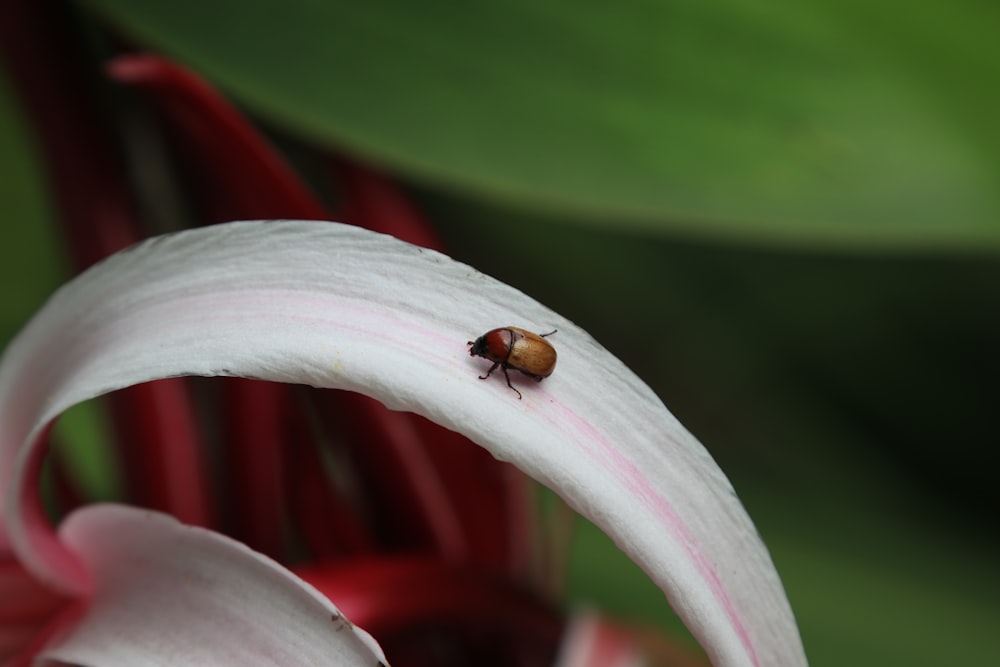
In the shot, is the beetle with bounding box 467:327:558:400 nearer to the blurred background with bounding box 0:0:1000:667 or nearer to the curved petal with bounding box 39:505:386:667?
the curved petal with bounding box 39:505:386:667

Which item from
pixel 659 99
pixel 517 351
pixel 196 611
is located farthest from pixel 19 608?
pixel 659 99

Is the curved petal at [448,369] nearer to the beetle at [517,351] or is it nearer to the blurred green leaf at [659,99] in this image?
the beetle at [517,351]

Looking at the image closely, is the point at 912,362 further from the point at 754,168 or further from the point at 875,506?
the point at 754,168

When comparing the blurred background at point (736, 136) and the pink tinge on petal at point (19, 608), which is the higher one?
the blurred background at point (736, 136)

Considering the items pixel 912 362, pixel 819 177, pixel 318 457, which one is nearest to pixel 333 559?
pixel 318 457

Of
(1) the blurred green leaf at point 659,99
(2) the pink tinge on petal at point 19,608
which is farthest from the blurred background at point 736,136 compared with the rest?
(2) the pink tinge on petal at point 19,608

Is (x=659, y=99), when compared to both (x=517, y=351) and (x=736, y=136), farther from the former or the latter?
(x=517, y=351)
